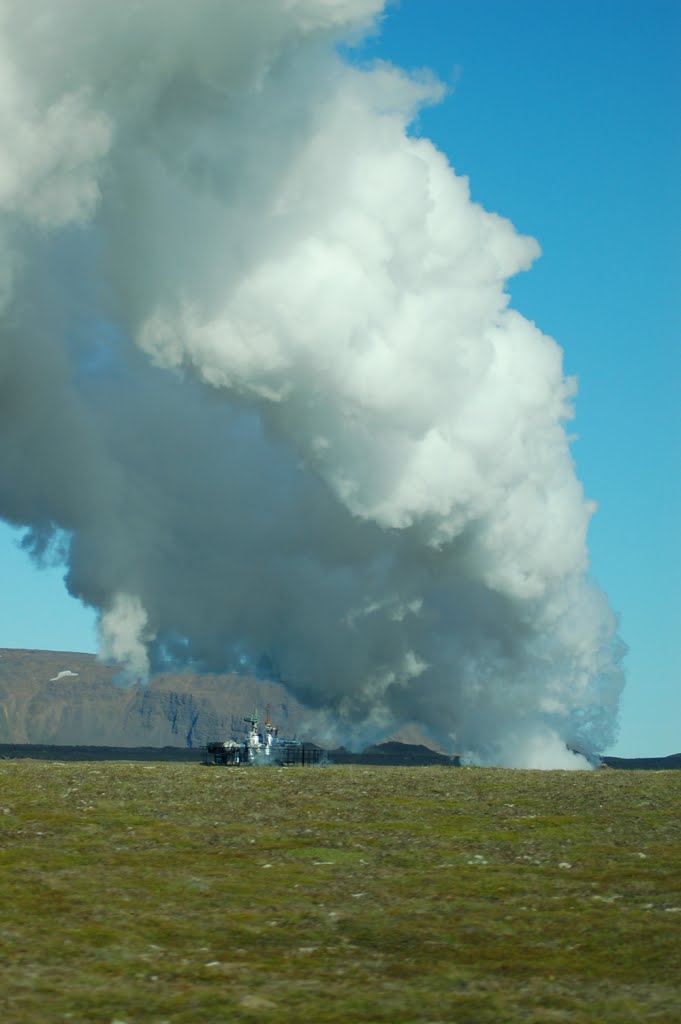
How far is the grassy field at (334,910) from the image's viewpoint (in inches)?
770

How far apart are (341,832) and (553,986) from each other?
59.8ft

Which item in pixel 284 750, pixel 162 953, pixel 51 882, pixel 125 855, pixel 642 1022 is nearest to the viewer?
pixel 642 1022

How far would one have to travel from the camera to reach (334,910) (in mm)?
26234

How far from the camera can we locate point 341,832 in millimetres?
38344

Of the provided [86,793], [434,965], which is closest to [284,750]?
[86,793]

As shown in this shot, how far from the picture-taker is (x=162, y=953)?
22.5 metres

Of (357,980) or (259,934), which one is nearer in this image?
(357,980)

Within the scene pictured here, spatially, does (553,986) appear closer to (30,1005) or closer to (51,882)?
(30,1005)

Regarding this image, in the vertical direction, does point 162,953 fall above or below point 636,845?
below

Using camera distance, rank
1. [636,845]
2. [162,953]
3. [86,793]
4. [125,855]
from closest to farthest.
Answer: [162,953] < [125,855] < [636,845] < [86,793]

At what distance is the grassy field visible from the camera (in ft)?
64.1

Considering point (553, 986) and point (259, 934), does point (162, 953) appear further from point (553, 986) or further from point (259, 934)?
point (553, 986)

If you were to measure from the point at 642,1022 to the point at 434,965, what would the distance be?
4.55 meters

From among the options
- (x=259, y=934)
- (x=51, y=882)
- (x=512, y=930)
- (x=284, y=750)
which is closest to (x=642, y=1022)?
(x=512, y=930)
